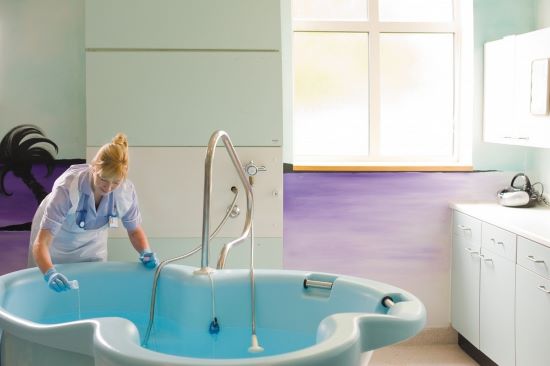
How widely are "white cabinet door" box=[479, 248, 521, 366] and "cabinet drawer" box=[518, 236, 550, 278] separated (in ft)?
0.37

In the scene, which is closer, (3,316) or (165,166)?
(3,316)

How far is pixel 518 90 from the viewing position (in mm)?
3820

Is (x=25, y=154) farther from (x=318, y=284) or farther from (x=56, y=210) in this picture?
(x=318, y=284)

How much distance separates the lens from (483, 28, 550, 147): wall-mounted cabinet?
3570 millimetres

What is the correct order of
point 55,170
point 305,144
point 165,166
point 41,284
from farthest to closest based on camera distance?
point 305,144
point 55,170
point 165,166
point 41,284

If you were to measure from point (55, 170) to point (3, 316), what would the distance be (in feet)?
5.46

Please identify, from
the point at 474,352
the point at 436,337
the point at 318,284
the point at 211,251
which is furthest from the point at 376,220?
the point at 318,284

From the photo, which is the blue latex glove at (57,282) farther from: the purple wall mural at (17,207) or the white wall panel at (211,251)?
the purple wall mural at (17,207)

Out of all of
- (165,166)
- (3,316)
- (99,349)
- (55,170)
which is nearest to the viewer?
(99,349)

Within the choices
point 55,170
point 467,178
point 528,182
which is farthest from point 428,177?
point 55,170

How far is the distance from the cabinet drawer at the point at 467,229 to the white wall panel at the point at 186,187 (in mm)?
1011

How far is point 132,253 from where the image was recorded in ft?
12.5

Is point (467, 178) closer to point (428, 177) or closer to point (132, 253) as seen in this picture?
point (428, 177)

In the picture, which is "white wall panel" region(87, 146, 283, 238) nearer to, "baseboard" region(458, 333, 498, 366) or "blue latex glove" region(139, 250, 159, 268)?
"blue latex glove" region(139, 250, 159, 268)
